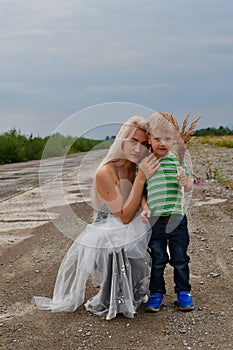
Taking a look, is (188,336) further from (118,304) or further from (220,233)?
(220,233)

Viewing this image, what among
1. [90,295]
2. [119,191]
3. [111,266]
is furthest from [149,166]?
[90,295]

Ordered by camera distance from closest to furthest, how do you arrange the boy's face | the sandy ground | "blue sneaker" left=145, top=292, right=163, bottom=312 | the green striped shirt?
the sandy ground < the boy's face < the green striped shirt < "blue sneaker" left=145, top=292, right=163, bottom=312

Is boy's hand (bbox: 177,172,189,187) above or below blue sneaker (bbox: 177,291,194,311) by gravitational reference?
above

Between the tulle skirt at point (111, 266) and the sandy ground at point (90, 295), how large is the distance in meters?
0.09

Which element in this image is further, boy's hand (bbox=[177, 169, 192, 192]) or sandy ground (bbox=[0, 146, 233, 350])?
boy's hand (bbox=[177, 169, 192, 192])

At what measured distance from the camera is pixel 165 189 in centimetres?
414

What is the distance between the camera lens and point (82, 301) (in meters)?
4.57

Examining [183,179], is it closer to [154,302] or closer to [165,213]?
[165,213]

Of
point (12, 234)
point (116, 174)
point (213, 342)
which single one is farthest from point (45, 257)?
point (213, 342)

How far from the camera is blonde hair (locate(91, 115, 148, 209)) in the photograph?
161 inches

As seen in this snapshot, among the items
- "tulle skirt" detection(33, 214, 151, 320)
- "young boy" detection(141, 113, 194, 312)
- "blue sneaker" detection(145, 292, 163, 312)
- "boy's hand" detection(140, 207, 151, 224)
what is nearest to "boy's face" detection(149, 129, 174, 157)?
"young boy" detection(141, 113, 194, 312)

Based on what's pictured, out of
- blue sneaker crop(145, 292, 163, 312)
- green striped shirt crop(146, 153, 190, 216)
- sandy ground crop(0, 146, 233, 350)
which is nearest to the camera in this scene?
sandy ground crop(0, 146, 233, 350)

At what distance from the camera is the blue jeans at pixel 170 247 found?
4.22 metres

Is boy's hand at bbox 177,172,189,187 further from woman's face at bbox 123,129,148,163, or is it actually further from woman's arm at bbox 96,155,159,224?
woman's face at bbox 123,129,148,163
